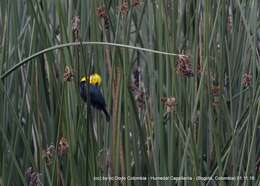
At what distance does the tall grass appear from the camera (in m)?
1.56

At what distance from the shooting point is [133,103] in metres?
1.68

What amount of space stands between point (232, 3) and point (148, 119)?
1.99 ft

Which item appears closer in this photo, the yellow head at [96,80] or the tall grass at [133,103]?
the tall grass at [133,103]

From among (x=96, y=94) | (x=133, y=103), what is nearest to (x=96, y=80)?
(x=96, y=94)

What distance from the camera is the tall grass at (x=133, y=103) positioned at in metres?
Result: 1.56

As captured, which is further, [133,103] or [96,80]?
[96,80]

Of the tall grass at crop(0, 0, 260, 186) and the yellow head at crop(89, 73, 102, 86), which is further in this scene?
the yellow head at crop(89, 73, 102, 86)

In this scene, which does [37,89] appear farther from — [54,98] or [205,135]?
[205,135]

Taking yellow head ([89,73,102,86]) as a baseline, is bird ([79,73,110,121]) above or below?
below

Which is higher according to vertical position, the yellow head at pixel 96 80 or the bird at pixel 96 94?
the yellow head at pixel 96 80

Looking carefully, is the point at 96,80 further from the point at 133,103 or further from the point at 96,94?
the point at 133,103

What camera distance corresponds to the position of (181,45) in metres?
2.01

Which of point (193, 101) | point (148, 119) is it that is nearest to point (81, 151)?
point (148, 119)

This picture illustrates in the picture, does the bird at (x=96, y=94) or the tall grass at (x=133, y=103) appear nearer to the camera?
the tall grass at (x=133, y=103)
